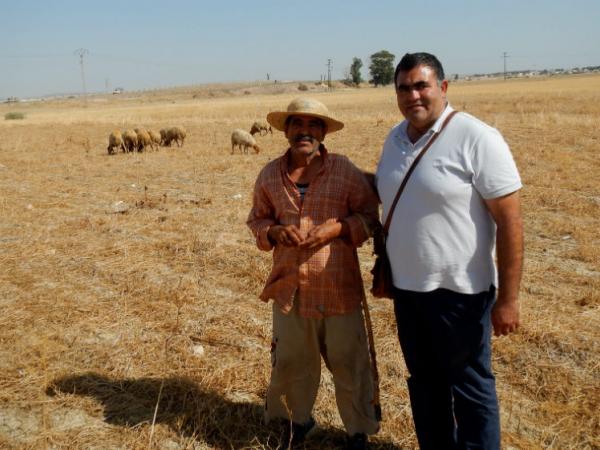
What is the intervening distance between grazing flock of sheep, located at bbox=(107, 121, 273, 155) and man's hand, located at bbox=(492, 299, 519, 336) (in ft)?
43.6

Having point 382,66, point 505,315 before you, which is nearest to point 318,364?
point 505,315

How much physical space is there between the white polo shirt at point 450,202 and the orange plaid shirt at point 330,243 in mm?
300

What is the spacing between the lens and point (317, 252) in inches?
103

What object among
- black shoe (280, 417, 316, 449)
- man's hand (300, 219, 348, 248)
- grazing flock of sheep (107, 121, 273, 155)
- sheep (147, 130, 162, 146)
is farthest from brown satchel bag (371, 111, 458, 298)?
sheep (147, 130, 162, 146)

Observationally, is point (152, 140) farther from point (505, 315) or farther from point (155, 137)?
point (505, 315)

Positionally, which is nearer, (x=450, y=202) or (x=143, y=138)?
(x=450, y=202)

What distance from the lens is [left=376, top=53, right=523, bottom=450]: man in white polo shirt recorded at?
6.82ft

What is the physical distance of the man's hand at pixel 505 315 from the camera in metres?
2.20

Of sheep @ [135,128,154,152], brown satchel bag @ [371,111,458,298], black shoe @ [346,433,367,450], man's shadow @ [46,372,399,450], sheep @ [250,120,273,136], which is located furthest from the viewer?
sheep @ [250,120,273,136]

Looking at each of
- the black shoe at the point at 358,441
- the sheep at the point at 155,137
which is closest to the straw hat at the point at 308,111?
the black shoe at the point at 358,441

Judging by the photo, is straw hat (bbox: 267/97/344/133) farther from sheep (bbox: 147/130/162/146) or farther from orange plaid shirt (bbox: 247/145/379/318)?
sheep (bbox: 147/130/162/146)

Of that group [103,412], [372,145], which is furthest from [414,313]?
[372,145]

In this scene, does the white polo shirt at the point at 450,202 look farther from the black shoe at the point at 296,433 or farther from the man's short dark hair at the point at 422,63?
the black shoe at the point at 296,433

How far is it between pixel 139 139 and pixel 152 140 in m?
0.47
